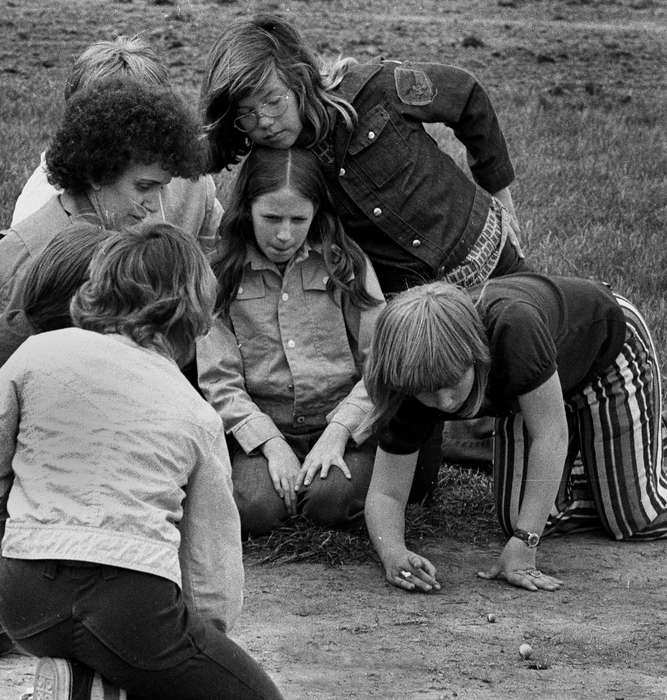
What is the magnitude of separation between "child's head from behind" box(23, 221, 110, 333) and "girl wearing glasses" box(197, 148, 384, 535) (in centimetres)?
139

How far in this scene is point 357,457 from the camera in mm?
4836

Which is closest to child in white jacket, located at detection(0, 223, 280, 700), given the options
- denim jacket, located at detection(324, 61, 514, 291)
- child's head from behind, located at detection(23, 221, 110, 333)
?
child's head from behind, located at detection(23, 221, 110, 333)

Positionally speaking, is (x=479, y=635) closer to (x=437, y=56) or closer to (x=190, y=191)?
(x=190, y=191)

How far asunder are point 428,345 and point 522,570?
0.96m

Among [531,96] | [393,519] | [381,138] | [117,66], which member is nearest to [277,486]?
[393,519]

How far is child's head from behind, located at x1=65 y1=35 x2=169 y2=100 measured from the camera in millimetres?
4914

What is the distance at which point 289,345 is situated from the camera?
484cm

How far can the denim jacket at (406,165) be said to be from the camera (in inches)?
191

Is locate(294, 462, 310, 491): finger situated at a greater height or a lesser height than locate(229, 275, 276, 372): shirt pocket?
lesser

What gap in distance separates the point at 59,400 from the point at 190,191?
238cm

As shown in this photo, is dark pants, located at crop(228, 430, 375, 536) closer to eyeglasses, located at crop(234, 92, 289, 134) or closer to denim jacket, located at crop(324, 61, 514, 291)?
denim jacket, located at crop(324, 61, 514, 291)

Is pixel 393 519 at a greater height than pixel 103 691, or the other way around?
pixel 103 691

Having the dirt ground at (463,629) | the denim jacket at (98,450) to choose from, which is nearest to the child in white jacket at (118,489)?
the denim jacket at (98,450)

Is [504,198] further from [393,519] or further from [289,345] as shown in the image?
[393,519]
